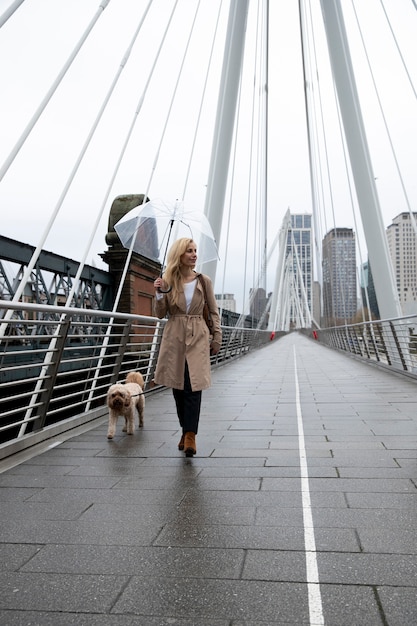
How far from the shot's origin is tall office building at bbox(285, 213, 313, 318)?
295 ft

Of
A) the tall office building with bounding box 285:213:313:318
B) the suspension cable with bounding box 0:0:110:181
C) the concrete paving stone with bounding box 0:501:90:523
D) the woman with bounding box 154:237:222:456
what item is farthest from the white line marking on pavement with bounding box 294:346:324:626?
the tall office building with bounding box 285:213:313:318

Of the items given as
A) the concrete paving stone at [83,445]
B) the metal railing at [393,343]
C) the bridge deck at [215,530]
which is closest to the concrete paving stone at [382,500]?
the bridge deck at [215,530]

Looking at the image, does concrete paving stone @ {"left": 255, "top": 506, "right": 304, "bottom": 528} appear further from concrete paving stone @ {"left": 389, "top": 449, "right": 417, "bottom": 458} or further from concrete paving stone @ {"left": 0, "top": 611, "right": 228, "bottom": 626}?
concrete paving stone @ {"left": 389, "top": 449, "right": 417, "bottom": 458}

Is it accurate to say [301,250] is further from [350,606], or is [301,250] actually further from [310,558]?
[350,606]

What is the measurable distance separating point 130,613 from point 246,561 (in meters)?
0.64

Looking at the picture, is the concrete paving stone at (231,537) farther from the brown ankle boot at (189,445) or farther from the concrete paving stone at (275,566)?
the brown ankle boot at (189,445)

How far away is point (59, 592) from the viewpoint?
7.62ft

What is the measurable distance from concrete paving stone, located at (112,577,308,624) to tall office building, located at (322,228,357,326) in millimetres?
28823

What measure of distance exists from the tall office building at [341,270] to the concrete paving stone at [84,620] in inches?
1147

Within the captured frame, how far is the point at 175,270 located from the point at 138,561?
2.56 metres

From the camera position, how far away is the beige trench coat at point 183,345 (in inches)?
182

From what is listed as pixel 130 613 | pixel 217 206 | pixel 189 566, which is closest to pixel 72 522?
pixel 189 566

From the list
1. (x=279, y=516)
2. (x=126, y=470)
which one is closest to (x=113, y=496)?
(x=126, y=470)

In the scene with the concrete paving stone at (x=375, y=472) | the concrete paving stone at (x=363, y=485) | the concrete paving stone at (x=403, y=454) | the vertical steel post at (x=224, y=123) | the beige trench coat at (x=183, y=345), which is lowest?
the concrete paving stone at (x=363, y=485)
